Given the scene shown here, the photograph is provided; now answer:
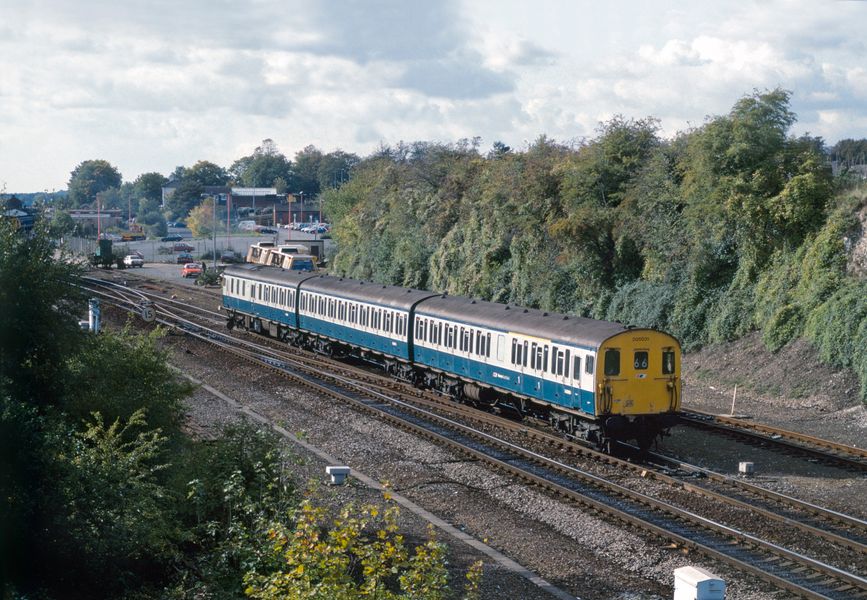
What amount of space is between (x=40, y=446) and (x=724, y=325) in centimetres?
2417

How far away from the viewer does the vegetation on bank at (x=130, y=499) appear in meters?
9.04

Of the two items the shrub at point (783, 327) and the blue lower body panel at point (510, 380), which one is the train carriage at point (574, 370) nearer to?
the blue lower body panel at point (510, 380)

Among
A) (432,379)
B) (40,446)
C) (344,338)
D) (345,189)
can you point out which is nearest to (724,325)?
(432,379)

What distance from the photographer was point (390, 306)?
30.5 m

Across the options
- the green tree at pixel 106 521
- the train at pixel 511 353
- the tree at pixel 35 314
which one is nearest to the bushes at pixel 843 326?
the train at pixel 511 353

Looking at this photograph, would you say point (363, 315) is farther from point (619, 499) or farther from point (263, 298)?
point (619, 499)

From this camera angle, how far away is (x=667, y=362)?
20594 mm

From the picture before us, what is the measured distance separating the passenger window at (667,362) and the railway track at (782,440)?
9.39ft

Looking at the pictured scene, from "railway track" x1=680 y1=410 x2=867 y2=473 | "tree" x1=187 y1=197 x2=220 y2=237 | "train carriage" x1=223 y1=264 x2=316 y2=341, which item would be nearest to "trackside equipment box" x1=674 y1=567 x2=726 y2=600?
"railway track" x1=680 y1=410 x2=867 y2=473

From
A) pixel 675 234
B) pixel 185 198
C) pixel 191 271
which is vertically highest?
pixel 185 198

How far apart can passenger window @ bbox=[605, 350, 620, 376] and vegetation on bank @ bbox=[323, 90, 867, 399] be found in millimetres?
8317

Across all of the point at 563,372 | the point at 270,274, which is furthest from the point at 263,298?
the point at 563,372

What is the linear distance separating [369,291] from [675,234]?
36.6 feet

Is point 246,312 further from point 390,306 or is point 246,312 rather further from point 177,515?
point 177,515
